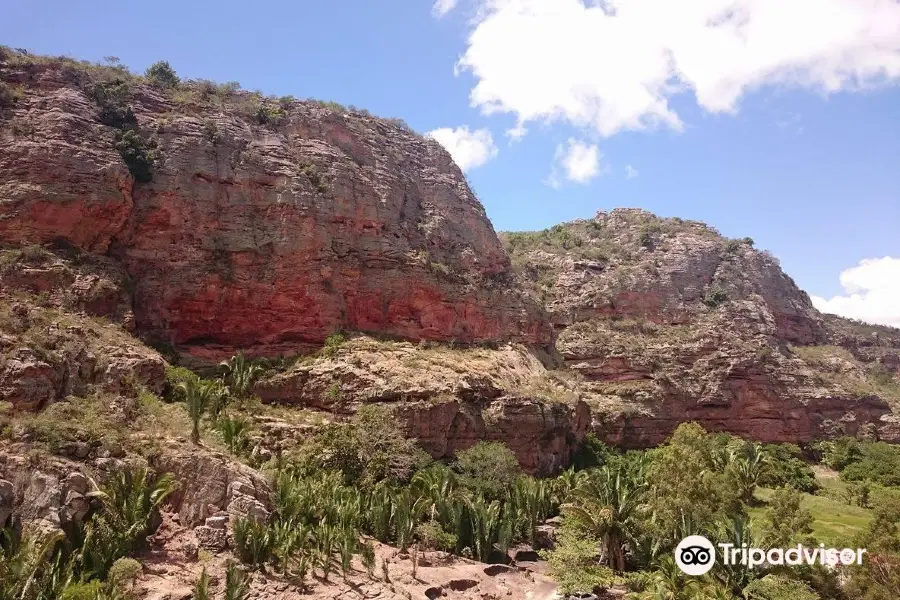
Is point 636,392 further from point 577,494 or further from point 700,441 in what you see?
point 577,494

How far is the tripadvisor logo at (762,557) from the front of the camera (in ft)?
69.4

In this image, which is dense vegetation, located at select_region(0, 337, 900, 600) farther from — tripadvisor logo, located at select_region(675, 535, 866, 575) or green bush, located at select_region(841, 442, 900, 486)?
green bush, located at select_region(841, 442, 900, 486)

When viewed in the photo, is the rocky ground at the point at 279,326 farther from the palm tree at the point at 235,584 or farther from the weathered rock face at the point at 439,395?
the palm tree at the point at 235,584

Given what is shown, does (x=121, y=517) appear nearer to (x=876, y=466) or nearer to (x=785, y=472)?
(x=785, y=472)

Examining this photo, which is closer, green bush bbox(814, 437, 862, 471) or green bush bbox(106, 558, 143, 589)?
green bush bbox(106, 558, 143, 589)

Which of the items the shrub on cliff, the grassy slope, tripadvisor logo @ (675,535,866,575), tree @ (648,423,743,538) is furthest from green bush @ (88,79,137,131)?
the grassy slope

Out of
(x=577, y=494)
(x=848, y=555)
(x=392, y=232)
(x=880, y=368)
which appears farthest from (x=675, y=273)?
(x=848, y=555)

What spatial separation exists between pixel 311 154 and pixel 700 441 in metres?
34.5

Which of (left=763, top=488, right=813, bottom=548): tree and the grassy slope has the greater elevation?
(left=763, top=488, right=813, bottom=548): tree

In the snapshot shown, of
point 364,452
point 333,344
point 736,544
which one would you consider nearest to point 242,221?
point 333,344

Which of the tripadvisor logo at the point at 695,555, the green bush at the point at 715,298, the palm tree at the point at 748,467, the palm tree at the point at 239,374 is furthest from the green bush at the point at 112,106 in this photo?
the green bush at the point at 715,298

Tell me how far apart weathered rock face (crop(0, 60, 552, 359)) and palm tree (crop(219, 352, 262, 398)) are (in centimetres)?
287

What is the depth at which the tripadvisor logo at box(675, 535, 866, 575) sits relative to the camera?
21.2m

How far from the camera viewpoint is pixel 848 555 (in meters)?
20.7
